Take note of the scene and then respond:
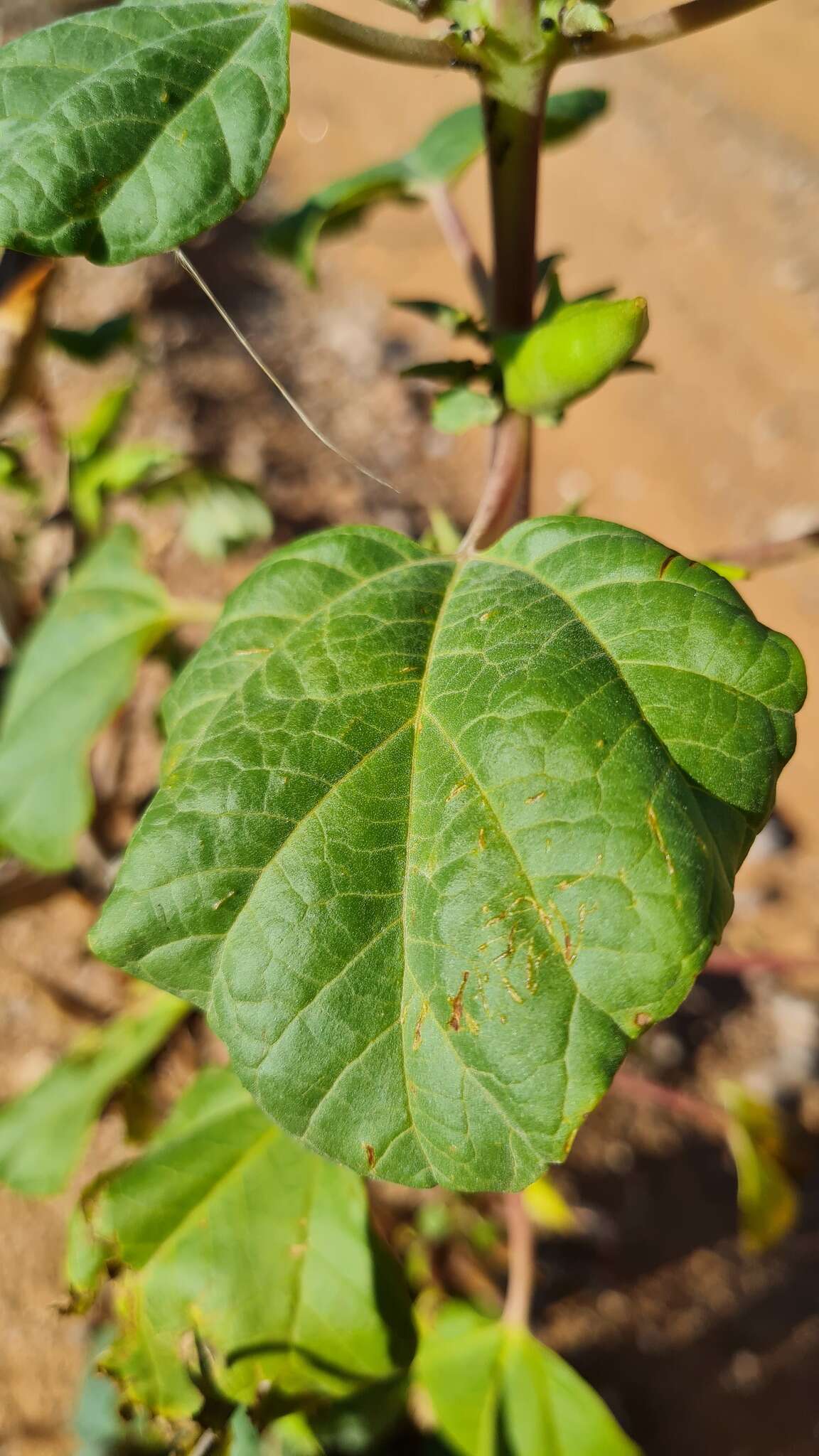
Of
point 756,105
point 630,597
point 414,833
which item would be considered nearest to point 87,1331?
point 414,833

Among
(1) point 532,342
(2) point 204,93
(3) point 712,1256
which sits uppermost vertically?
(2) point 204,93

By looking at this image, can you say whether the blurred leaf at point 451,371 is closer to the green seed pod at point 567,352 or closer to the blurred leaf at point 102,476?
the green seed pod at point 567,352

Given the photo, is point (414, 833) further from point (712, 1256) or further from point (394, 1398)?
point (712, 1256)

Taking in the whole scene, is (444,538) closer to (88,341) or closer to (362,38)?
(362,38)

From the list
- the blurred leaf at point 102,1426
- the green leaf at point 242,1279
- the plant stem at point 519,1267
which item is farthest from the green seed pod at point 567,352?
the blurred leaf at point 102,1426

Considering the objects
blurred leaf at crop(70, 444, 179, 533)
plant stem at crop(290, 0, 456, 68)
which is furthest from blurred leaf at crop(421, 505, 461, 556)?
blurred leaf at crop(70, 444, 179, 533)

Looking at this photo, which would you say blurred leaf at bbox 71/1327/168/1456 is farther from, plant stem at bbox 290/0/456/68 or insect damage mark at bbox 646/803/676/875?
plant stem at bbox 290/0/456/68
